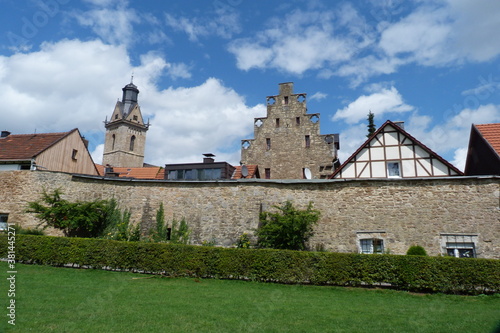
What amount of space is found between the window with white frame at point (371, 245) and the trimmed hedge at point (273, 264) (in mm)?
3053

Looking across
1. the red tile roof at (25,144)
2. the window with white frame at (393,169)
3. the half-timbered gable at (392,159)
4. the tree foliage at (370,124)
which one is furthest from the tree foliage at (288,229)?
the tree foliage at (370,124)

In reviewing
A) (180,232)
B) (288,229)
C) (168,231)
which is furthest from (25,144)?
(288,229)

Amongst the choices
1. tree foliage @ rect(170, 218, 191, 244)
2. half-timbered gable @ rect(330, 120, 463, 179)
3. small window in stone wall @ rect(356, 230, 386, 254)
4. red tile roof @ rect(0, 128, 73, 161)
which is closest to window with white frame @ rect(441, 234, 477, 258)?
small window in stone wall @ rect(356, 230, 386, 254)

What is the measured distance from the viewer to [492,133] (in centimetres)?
1770

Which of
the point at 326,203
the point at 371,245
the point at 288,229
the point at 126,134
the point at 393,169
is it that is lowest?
the point at 371,245

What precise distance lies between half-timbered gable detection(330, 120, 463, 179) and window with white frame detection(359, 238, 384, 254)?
15.5ft

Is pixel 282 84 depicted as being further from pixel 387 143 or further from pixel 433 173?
pixel 433 173

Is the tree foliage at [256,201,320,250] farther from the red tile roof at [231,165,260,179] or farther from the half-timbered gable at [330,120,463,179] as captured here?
the red tile roof at [231,165,260,179]

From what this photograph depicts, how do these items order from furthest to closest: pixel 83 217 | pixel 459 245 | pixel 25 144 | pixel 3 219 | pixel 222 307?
pixel 25 144
pixel 3 219
pixel 83 217
pixel 459 245
pixel 222 307

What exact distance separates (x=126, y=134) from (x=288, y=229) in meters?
47.8

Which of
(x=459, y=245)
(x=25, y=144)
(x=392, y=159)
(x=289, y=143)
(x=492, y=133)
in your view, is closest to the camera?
(x=459, y=245)

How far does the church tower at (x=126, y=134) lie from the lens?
5591cm

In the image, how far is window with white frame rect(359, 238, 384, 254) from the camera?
15.2 metres

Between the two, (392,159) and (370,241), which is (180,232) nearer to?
(370,241)
